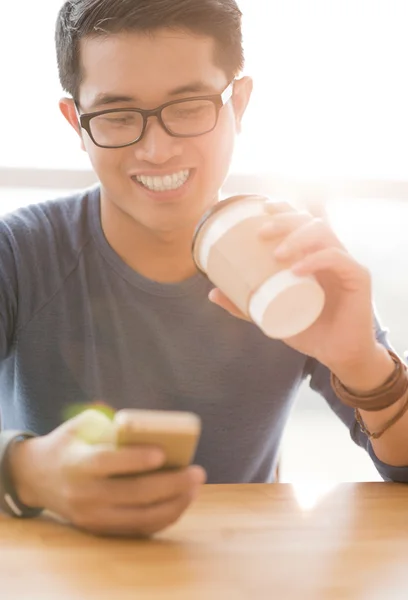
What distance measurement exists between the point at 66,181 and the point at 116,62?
129cm

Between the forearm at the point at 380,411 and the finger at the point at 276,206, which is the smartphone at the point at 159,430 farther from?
the forearm at the point at 380,411

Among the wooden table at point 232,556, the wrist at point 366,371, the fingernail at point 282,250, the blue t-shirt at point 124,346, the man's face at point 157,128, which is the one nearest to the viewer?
the wooden table at point 232,556

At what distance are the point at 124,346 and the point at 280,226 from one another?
0.56m

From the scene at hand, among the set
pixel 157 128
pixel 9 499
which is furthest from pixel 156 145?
pixel 9 499

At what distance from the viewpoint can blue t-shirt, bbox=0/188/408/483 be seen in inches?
47.8

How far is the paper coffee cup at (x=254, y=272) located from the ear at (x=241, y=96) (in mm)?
604

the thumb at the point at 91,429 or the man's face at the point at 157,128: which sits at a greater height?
the man's face at the point at 157,128

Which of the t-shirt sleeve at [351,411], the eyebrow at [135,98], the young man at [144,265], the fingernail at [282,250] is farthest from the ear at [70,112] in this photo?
the fingernail at [282,250]

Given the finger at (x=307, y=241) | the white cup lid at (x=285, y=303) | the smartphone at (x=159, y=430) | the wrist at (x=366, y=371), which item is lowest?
the wrist at (x=366, y=371)

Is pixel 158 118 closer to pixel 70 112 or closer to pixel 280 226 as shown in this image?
→ pixel 70 112

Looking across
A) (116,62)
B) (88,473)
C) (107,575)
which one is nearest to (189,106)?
(116,62)

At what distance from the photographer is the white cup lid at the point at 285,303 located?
26.8 inches

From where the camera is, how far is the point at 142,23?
1116 millimetres

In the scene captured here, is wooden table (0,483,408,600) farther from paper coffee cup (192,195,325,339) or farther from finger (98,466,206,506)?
paper coffee cup (192,195,325,339)
